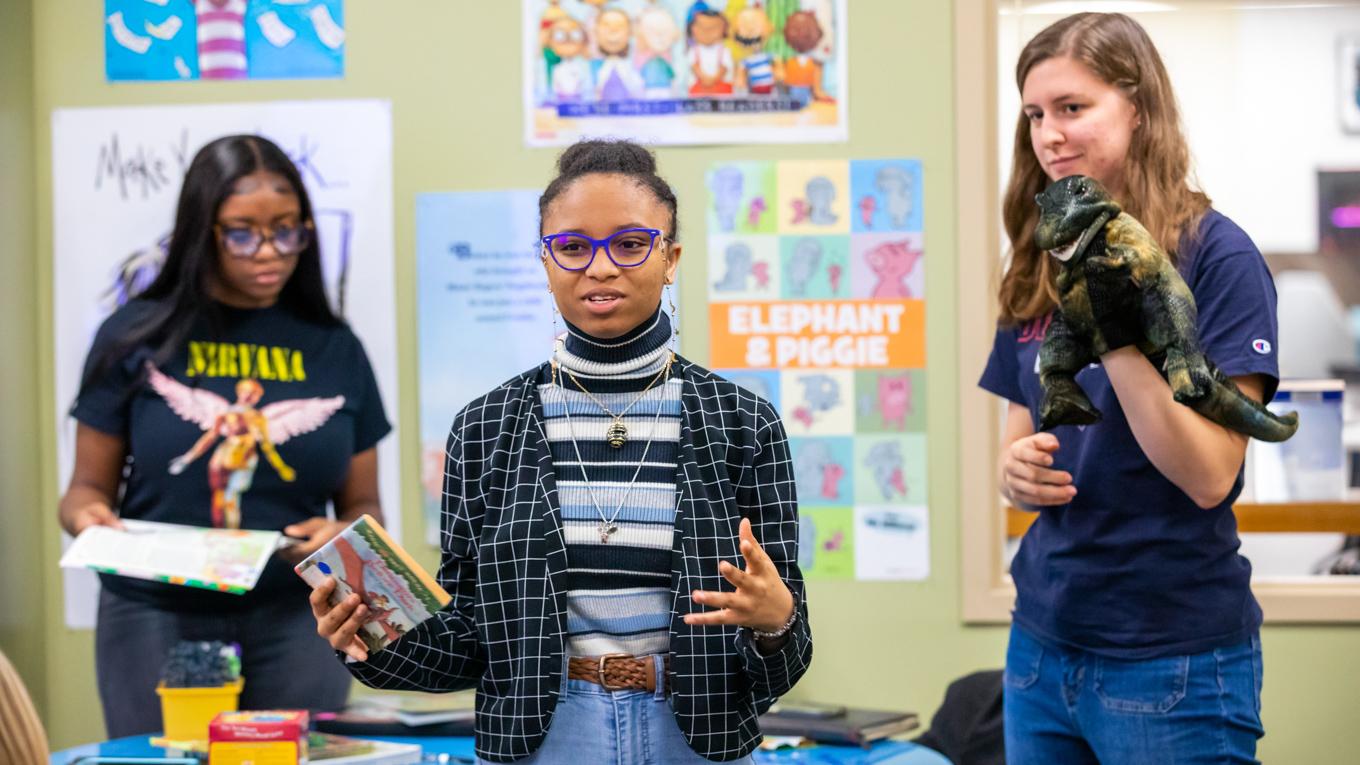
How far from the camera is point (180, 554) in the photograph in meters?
2.78

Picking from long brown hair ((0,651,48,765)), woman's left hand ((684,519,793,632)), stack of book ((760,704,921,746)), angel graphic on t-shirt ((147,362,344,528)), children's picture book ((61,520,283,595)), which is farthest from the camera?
angel graphic on t-shirt ((147,362,344,528))

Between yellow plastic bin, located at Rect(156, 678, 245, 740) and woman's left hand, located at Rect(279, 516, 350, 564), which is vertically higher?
woman's left hand, located at Rect(279, 516, 350, 564)

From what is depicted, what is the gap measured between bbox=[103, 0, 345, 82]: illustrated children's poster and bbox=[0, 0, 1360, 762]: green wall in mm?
38

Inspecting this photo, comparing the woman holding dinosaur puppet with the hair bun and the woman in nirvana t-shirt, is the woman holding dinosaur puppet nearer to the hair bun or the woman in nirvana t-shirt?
the hair bun

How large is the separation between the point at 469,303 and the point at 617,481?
2.13m

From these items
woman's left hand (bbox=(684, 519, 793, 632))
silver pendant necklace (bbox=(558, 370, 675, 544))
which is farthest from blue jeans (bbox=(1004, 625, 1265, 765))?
silver pendant necklace (bbox=(558, 370, 675, 544))

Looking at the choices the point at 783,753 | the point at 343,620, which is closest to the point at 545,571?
the point at 343,620

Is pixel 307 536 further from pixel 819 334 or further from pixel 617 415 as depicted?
pixel 617 415

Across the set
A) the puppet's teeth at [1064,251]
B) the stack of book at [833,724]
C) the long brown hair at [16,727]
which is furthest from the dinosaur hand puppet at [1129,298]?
the long brown hair at [16,727]

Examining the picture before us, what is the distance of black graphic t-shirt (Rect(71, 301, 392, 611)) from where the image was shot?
3027mm

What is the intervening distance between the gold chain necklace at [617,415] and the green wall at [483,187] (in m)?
1.95

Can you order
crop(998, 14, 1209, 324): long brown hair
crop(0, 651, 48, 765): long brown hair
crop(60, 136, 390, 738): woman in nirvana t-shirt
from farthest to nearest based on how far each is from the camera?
crop(60, 136, 390, 738): woman in nirvana t-shirt
crop(998, 14, 1209, 324): long brown hair
crop(0, 651, 48, 765): long brown hair

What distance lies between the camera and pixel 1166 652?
1.77m

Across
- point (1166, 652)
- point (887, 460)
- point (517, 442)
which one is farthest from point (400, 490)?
point (1166, 652)
